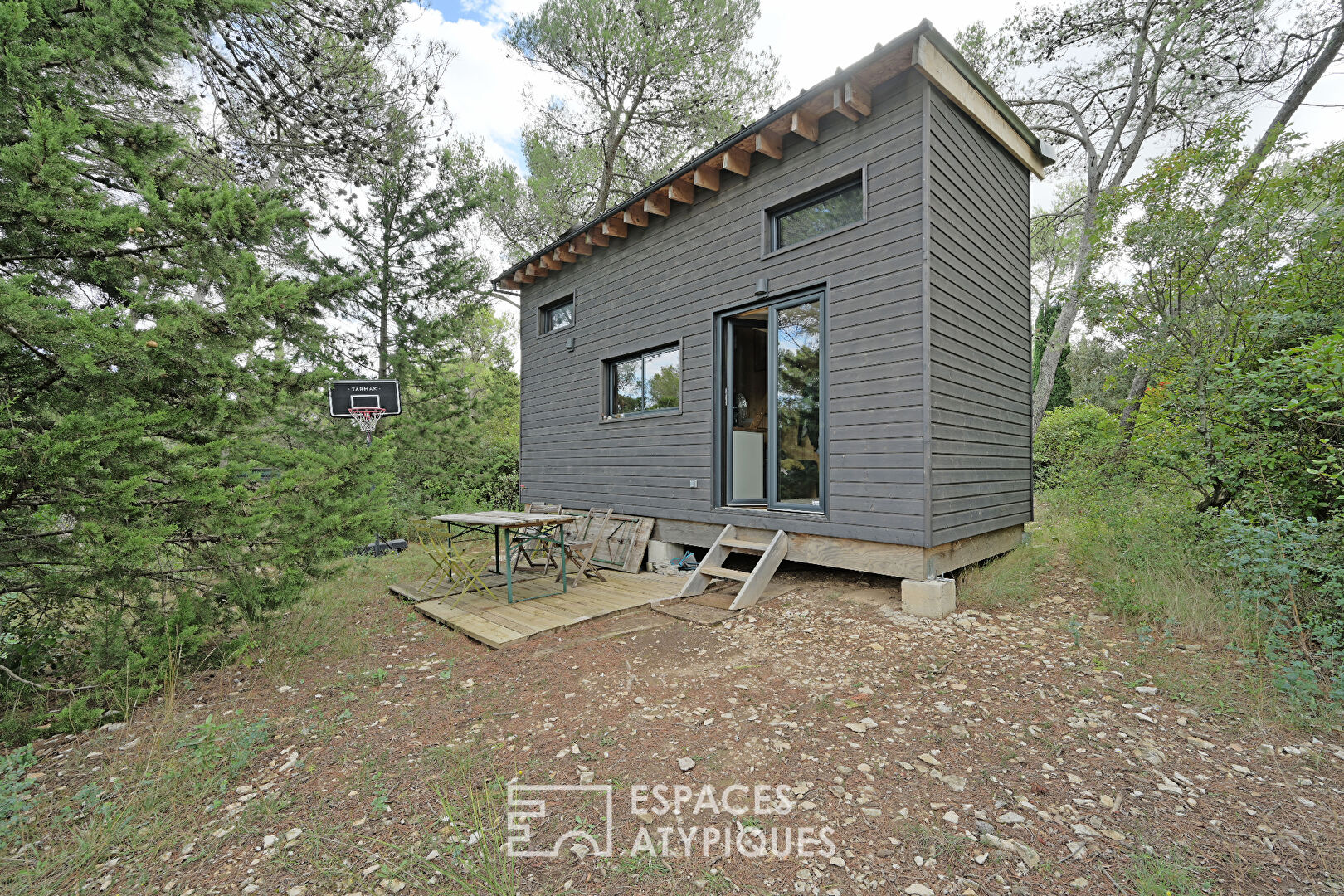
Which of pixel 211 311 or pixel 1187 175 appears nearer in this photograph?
pixel 211 311

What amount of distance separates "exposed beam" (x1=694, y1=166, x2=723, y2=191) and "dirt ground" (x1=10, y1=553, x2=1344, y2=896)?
4.38m

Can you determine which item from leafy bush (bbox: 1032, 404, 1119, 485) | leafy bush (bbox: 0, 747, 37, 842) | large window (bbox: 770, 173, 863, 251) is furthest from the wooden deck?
leafy bush (bbox: 1032, 404, 1119, 485)

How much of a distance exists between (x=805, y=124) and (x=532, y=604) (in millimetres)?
4727

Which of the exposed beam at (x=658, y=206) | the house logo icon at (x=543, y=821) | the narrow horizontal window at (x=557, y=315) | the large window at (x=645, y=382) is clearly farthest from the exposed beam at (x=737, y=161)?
the house logo icon at (x=543, y=821)

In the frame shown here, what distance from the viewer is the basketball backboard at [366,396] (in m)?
7.14

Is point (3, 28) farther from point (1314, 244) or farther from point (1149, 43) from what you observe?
point (1149, 43)

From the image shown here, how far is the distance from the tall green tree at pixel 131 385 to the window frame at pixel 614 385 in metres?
3.23

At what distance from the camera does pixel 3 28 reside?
2.49 m

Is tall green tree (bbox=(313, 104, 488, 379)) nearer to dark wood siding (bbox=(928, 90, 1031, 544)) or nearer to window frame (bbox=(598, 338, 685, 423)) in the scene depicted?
window frame (bbox=(598, 338, 685, 423))

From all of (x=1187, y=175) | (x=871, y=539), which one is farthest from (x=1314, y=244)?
(x=871, y=539)

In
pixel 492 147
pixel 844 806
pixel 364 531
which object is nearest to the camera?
pixel 844 806

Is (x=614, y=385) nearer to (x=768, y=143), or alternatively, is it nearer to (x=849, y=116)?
(x=768, y=143)

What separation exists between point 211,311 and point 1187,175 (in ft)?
24.1

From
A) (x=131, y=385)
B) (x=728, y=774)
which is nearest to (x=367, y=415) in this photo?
(x=131, y=385)
